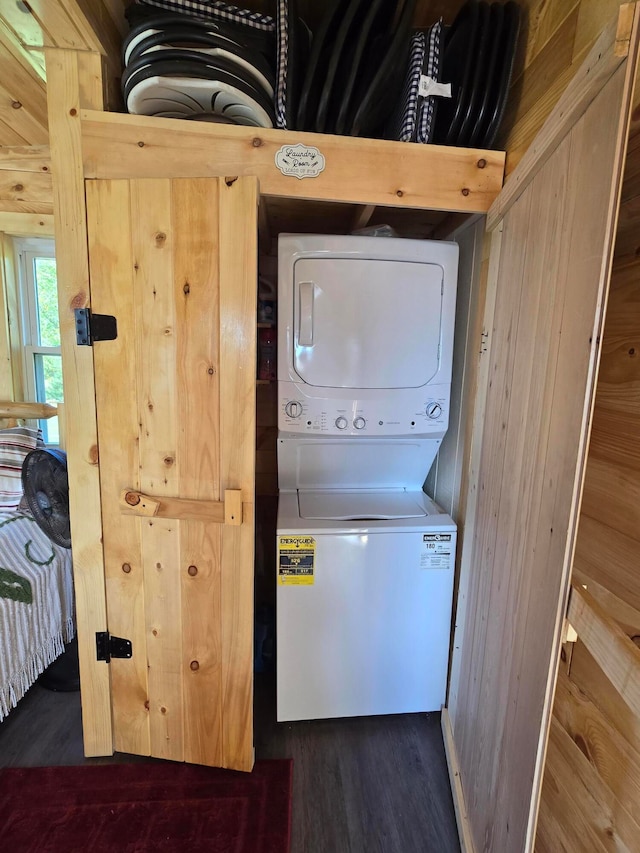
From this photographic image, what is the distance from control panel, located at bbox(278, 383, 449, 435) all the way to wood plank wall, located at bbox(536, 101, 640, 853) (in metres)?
0.61

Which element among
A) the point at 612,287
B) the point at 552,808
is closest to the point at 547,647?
the point at 552,808

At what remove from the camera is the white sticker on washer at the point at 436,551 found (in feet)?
4.58

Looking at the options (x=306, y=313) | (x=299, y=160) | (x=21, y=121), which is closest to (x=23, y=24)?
(x=21, y=121)

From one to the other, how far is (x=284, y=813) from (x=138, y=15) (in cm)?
241

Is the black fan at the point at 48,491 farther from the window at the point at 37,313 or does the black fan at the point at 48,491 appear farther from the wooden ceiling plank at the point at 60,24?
the wooden ceiling plank at the point at 60,24

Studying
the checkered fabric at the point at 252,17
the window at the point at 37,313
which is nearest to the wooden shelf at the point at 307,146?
the checkered fabric at the point at 252,17

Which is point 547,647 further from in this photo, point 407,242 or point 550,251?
point 407,242

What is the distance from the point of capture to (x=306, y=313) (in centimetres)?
134

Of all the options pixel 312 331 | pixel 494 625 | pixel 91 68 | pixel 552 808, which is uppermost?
pixel 91 68

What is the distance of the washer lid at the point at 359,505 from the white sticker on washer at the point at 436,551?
98 millimetres

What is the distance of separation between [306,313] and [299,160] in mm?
442

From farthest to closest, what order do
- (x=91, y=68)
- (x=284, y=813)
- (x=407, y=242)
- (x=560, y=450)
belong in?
(x=407, y=242) → (x=284, y=813) → (x=91, y=68) → (x=560, y=450)

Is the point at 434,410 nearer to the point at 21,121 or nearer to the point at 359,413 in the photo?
the point at 359,413

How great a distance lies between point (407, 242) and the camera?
52.4 inches
